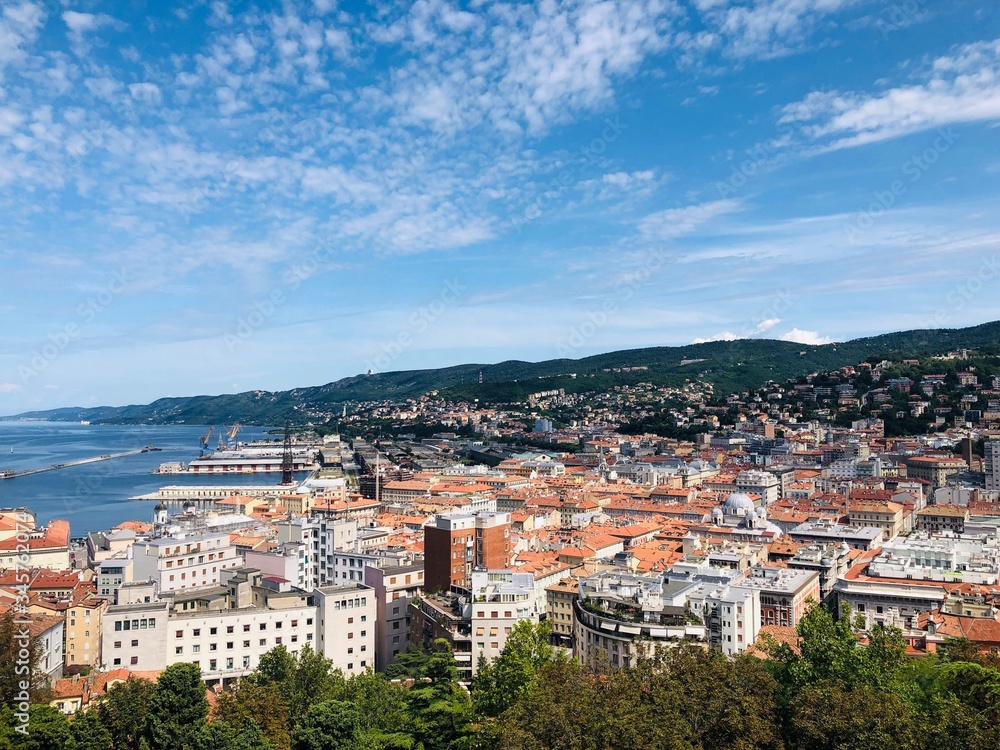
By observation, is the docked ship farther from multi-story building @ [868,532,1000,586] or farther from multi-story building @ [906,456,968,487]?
multi-story building @ [868,532,1000,586]

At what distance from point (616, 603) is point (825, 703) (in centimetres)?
717

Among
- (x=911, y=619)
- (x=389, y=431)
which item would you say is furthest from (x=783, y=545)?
(x=389, y=431)

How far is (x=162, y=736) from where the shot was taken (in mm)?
10797

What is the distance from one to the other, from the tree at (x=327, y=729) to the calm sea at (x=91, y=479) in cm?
3189

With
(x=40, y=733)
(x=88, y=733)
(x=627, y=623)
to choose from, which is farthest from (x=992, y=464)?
(x=40, y=733)

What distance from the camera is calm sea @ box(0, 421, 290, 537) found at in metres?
44.4

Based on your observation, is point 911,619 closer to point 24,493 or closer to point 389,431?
point 24,493

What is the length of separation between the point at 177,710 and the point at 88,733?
1150 millimetres

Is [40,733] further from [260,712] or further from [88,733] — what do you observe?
[260,712]

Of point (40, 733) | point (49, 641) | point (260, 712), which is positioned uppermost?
point (40, 733)

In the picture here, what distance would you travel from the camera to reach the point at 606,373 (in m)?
107

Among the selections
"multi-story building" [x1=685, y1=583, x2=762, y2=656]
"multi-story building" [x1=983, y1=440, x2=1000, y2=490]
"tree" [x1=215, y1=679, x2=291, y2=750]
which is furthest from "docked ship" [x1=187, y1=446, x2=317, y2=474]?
"tree" [x1=215, y1=679, x2=291, y2=750]

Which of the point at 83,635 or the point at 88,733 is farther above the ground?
the point at 88,733

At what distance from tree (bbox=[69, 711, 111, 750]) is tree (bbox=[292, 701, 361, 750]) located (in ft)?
7.99
